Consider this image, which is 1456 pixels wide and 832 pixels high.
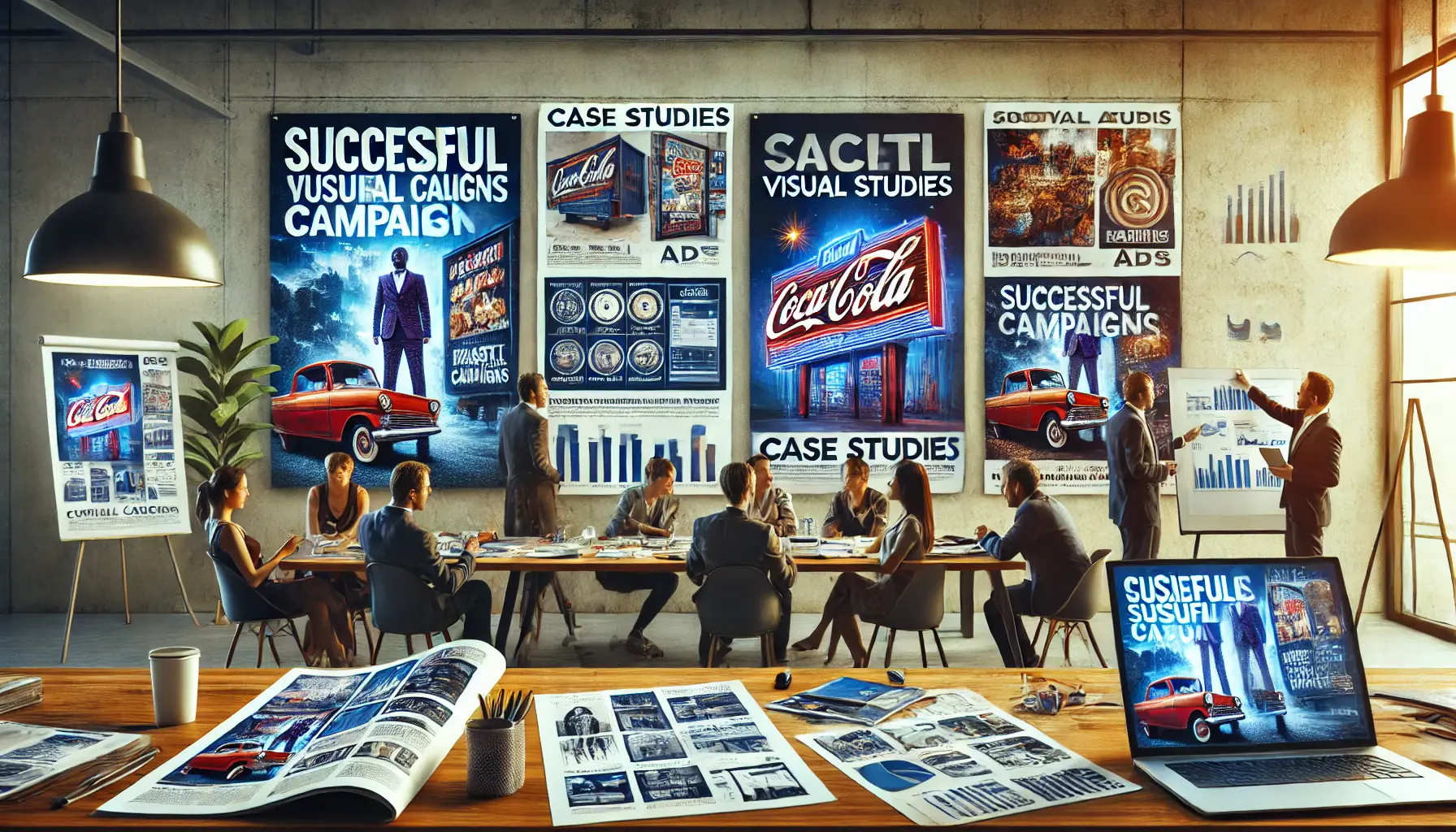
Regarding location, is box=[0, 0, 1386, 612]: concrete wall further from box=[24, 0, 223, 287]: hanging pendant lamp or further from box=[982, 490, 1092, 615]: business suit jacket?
box=[24, 0, 223, 287]: hanging pendant lamp

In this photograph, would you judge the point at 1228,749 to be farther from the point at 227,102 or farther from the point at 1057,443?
the point at 227,102

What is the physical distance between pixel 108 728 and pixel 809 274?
6.05m

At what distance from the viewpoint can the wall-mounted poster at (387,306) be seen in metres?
7.04

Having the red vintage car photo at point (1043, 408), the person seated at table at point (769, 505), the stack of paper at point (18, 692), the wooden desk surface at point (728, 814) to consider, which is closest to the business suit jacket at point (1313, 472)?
the red vintage car photo at point (1043, 408)

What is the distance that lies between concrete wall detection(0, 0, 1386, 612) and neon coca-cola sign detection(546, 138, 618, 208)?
21 centimetres

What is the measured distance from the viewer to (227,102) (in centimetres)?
713

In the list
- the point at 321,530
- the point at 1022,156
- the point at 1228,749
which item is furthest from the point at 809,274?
the point at 1228,749

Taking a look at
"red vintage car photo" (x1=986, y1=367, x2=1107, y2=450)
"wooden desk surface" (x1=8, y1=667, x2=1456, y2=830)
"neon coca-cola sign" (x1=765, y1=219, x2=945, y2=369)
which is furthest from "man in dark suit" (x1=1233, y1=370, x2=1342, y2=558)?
"wooden desk surface" (x1=8, y1=667, x2=1456, y2=830)

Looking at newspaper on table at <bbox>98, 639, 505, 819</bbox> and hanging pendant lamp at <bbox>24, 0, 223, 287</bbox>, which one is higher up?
hanging pendant lamp at <bbox>24, 0, 223, 287</bbox>

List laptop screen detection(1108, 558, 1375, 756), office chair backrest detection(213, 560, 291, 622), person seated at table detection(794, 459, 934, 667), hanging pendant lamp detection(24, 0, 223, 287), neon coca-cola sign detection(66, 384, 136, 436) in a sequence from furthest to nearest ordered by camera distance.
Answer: neon coca-cola sign detection(66, 384, 136, 436), person seated at table detection(794, 459, 934, 667), office chair backrest detection(213, 560, 291, 622), hanging pendant lamp detection(24, 0, 223, 287), laptop screen detection(1108, 558, 1375, 756)

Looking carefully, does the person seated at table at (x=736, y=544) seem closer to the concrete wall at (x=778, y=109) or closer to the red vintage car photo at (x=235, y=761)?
the concrete wall at (x=778, y=109)

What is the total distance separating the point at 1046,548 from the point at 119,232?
411 centimetres

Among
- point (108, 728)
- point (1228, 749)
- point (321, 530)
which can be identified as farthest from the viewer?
point (321, 530)

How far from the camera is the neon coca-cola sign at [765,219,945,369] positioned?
704 centimetres
